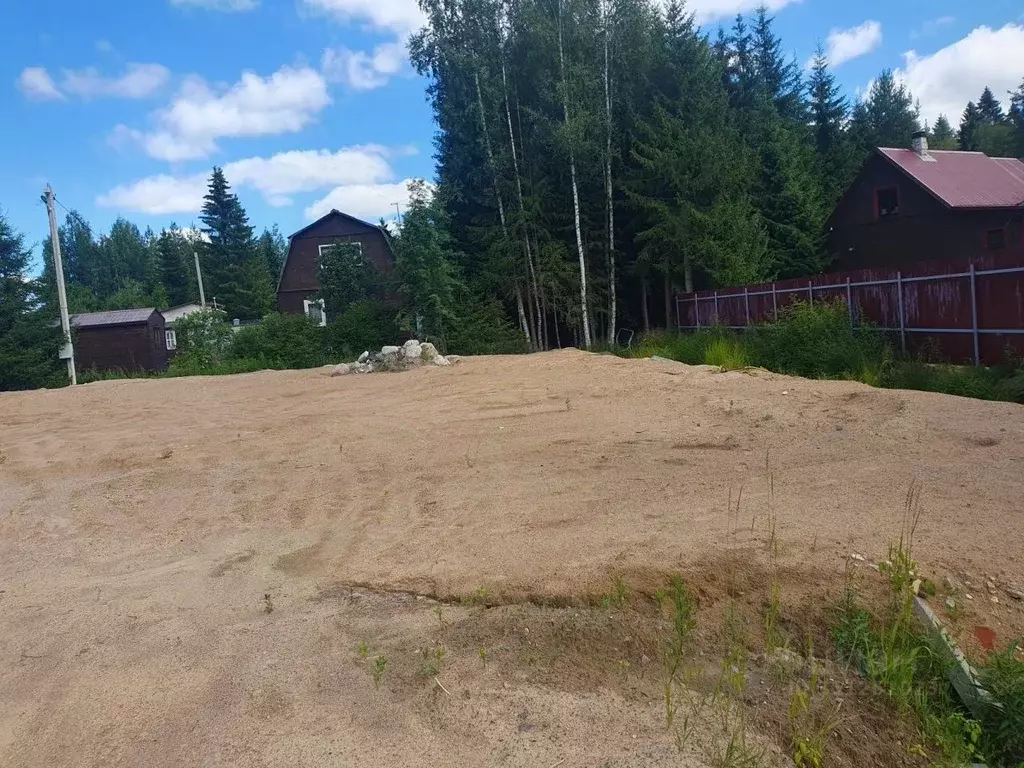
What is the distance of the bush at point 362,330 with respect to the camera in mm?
25984

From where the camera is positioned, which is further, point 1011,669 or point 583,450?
point 583,450

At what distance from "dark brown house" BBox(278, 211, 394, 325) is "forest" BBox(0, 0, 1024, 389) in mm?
5222

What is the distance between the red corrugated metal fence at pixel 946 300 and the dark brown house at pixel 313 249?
64.5 feet

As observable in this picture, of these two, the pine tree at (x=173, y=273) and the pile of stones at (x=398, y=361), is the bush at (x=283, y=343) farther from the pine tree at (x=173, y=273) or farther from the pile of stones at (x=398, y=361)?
the pine tree at (x=173, y=273)

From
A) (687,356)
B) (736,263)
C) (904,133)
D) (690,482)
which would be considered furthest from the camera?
(904,133)

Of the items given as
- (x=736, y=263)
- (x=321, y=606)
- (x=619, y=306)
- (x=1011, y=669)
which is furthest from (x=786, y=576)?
(x=619, y=306)

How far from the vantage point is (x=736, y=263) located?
2397cm

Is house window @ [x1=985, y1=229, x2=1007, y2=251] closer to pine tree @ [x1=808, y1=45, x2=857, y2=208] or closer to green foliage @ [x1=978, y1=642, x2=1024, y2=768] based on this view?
pine tree @ [x1=808, y1=45, x2=857, y2=208]

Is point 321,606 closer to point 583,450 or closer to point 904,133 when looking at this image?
point 583,450

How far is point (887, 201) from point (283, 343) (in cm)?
2262

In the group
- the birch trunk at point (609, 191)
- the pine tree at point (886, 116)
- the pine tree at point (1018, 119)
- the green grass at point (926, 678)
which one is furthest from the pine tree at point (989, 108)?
the green grass at point (926, 678)

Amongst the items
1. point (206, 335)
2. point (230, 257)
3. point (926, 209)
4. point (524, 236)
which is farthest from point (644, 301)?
point (230, 257)

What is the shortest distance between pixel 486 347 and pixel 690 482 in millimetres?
19928

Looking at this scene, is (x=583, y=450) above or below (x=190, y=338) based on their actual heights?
below
